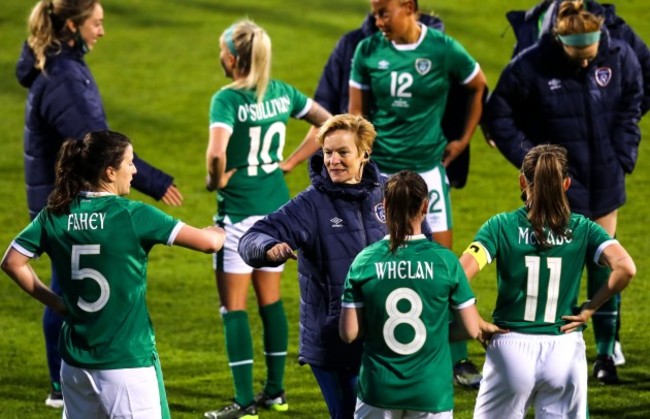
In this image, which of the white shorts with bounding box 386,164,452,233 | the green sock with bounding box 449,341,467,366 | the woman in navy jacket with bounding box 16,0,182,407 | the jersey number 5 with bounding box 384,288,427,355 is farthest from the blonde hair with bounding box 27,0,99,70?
the jersey number 5 with bounding box 384,288,427,355

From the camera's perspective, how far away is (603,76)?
754 cm

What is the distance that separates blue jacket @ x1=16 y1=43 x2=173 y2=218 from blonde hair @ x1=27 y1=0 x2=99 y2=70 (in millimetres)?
50

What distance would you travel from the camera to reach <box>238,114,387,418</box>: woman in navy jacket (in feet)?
17.9

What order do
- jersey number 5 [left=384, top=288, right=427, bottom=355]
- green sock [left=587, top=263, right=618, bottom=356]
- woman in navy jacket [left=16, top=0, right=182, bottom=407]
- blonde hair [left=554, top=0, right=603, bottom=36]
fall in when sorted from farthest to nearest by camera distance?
green sock [left=587, top=263, right=618, bottom=356]
woman in navy jacket [left=16, top=0, right=182, bottom=407]
blonde hair [left=554, top=0, right=603, bottom=36]
jersey number 5 [left=384, top=288, right=427, bottom=355]

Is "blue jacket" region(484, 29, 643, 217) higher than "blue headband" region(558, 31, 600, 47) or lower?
lower

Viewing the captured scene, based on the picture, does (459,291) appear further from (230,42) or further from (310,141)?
(310,141)

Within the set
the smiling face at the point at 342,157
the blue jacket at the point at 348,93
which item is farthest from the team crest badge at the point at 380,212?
the blue jacket at the point at 348,93

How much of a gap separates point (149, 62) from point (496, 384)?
1464cm

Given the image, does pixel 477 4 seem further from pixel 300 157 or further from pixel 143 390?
pixel 143 390

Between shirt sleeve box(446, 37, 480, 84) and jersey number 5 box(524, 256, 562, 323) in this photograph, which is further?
shirt sleeve box(446, 37, 480, 84)

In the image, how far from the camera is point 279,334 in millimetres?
7652

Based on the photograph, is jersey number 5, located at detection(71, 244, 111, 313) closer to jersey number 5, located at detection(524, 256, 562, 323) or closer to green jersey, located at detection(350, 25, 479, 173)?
jersey number 5, located at detection(524, 256, 562, 323)

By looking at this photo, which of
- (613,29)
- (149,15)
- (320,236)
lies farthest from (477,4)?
(320,236)

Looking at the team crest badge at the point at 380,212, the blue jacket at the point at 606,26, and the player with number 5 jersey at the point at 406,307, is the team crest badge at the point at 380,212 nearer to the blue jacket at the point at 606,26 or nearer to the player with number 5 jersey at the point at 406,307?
the player with number 5 jersey at the point at 406,307
